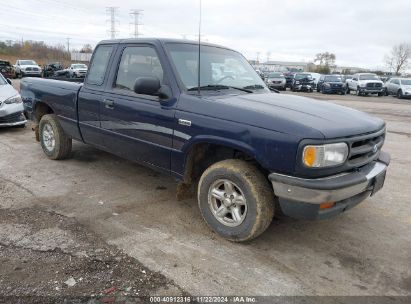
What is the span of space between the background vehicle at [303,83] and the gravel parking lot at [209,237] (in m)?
26.4

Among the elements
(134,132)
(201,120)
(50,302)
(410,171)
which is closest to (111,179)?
(134,132)

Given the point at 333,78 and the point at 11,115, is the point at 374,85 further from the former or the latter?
the point at 11,115

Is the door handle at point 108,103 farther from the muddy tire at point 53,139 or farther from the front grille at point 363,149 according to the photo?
the front grille at point 363,149

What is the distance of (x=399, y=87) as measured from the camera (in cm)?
2798

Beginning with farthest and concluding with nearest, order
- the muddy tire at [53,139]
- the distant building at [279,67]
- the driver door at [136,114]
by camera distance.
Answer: the distant building at [279,67] → the muddy tire at [53,139] → the driver door at [136,114]

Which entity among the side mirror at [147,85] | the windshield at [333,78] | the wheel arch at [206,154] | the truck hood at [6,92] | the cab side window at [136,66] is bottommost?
the wheel arch at [206,154]

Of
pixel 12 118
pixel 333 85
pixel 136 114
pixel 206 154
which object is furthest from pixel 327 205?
pixel 333 85

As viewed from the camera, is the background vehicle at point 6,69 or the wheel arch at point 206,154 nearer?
the wheel arch at point 206,154

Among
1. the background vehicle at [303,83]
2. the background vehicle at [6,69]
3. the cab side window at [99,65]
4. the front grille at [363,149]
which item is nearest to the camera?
the front grille at [363,149]

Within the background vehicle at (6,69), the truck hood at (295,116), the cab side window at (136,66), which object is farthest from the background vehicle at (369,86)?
the background vehicle at (6,69)

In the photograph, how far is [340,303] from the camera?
110 inches

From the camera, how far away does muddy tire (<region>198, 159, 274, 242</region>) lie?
3410 millimetres

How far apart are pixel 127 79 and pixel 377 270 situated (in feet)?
11.1

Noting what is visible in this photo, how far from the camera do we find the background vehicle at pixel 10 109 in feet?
27.5
